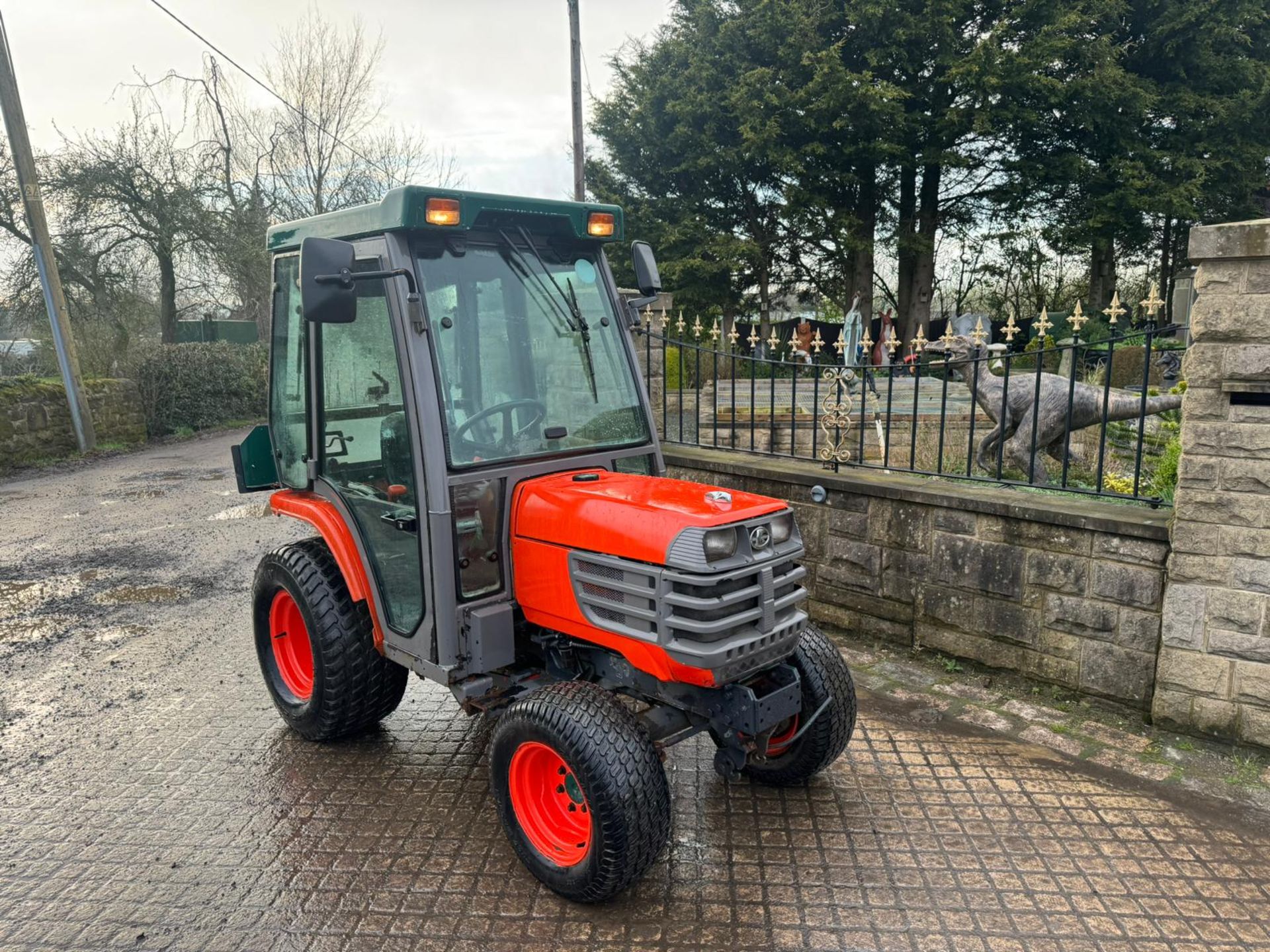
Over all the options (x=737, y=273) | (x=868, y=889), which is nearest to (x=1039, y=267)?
(x=737, y=273)

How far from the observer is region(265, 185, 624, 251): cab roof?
2941 millimetres

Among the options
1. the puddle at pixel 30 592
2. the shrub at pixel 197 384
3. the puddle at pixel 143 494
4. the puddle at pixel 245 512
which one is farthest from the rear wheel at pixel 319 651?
the shrub at pixel 197 384

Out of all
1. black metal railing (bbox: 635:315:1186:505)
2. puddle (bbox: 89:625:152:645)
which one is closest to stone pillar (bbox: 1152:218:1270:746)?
black metal railing (bbox: 635:315:1186:505)

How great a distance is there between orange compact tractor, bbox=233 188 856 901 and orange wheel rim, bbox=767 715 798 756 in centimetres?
2

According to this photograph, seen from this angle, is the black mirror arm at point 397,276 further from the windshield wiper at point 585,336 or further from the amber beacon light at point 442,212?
the windshield wiper at point 585,336

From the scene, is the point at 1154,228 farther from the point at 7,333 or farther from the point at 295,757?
the point at 7,333

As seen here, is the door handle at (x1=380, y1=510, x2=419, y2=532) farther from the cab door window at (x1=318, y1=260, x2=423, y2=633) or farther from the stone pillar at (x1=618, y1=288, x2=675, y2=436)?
the stone pillar at (x1=618, y1=288, x2=675, y2=436)

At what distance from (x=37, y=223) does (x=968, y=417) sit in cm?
1219

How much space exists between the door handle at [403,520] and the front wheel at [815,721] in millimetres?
1550

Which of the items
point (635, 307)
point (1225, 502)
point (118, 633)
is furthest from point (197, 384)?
point (1225, 502)

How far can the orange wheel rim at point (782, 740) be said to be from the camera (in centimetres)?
337

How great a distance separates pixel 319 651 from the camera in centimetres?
357

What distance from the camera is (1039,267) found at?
2378 centimetres

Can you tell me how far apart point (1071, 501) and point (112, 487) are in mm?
10471
